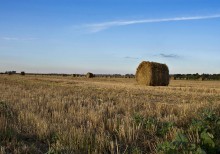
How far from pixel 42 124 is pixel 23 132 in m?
0.38

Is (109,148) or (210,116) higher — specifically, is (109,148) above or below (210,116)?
below

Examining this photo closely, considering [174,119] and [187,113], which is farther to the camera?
[187,113]

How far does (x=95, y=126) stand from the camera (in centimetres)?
747

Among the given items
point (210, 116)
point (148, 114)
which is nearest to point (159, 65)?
point (148, 114)

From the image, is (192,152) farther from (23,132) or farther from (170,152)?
(23,132)

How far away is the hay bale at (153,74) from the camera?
33.3 m

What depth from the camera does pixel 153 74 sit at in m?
33.3

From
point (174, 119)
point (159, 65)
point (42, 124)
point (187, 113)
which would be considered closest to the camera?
point (42, 124)

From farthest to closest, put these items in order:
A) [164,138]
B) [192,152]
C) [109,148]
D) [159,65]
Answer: [159,65]
[164,138]
[109,148]
[192,152]

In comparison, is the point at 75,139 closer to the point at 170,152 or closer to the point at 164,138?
the point at 164,138

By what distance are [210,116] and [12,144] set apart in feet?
10.5

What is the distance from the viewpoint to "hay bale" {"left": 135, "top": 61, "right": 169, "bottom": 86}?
109ft

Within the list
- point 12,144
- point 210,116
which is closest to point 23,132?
point 12,144

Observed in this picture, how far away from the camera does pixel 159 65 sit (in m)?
34.0
